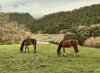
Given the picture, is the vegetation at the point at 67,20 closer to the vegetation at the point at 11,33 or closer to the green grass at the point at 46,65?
the vegetation at the point at 11,33

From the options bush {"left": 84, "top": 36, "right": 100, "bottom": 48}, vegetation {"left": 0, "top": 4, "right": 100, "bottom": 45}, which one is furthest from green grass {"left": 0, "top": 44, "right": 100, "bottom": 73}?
vegetation {"left": 0, "top": 4, "right": 100, "bottom": 45}

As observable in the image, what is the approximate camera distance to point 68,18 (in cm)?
12550

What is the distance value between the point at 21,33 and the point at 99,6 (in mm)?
71262

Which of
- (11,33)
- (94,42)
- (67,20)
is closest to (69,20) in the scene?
(67,20)

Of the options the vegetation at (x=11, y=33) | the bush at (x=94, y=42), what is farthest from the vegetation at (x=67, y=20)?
the bush at (x=94, y=42)

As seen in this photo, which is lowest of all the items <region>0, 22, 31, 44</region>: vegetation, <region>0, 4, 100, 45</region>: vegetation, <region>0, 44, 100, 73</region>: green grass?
<region>0, 44, 100, 73</region>: green grass

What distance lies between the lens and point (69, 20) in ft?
396

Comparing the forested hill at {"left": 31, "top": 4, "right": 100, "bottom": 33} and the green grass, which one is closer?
the green grass

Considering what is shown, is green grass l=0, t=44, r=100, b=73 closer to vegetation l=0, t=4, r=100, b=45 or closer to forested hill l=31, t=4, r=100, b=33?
vegetation l=0, t=4, r=100, b=45

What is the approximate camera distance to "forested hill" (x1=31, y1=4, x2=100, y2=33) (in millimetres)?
112062

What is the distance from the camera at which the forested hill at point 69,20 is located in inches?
4412

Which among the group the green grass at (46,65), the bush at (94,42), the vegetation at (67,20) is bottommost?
the green grass at (46,65)

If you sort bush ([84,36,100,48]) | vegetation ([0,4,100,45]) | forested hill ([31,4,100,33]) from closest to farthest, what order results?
bush ([84,36,100,48]) → vegetation ([0,4,100,45]) → forested hill ([31,4,100,33])

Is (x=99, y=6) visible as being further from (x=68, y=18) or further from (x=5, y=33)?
(x=5, y=33)
